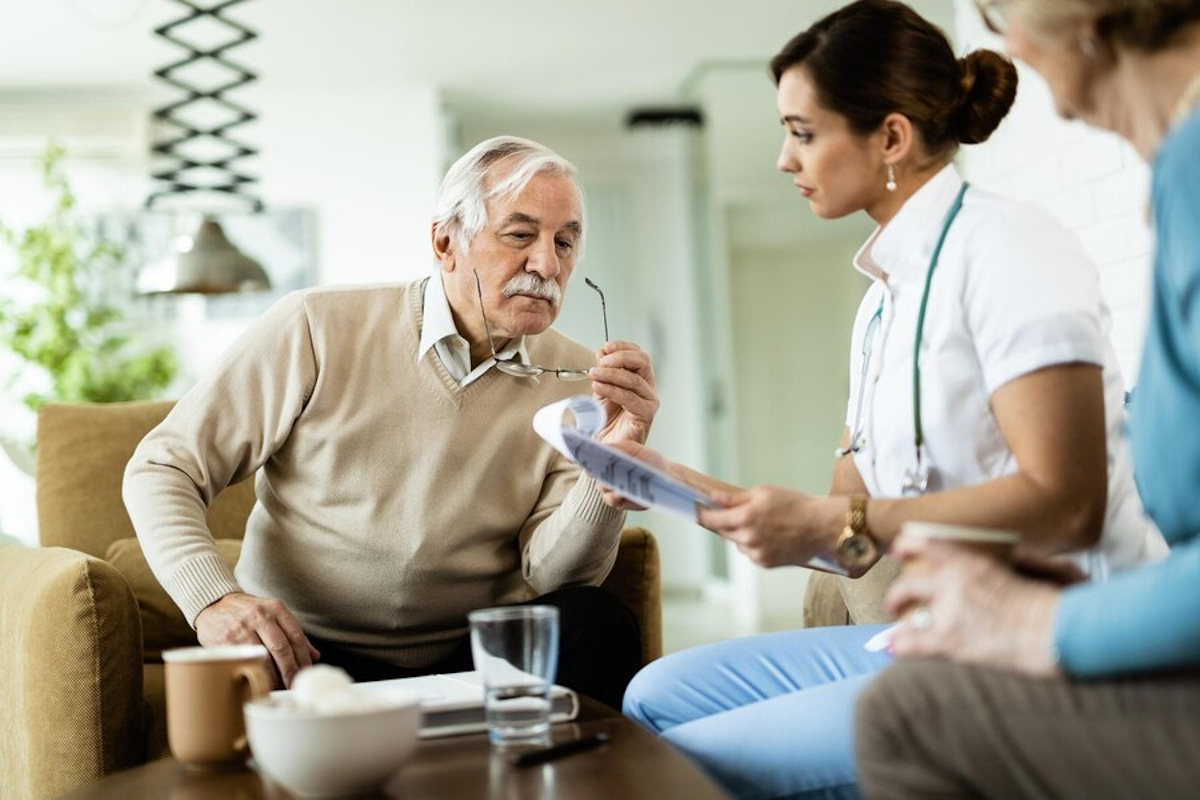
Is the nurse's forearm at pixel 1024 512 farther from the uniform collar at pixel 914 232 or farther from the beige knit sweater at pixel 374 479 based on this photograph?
the beige knit sweater at pixel 374 479

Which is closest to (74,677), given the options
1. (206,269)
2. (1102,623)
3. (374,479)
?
(374,479)

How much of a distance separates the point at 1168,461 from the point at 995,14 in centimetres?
41

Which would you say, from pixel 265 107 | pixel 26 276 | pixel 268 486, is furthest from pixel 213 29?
pixel 268 486

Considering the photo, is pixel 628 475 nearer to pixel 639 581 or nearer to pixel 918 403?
pixel 918 403

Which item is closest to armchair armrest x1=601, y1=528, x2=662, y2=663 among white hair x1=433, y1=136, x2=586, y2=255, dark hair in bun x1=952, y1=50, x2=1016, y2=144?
white hair x1=433, y1=136, x2=586, y2=255

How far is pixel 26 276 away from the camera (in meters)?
6.05

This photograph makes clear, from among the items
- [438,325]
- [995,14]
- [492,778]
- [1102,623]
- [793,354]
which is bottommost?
[492,778]

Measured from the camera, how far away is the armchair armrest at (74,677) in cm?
165

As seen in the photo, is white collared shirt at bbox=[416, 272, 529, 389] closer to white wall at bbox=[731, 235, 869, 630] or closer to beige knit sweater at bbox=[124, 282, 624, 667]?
beige knit sweater at bbox=[124, 282, 624, 667]

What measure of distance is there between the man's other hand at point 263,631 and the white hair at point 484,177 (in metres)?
0.68

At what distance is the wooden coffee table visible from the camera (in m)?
1.05

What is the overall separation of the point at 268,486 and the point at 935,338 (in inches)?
46.2

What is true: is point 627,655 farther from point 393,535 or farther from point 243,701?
point 243,701

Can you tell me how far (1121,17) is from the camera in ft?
3.11
